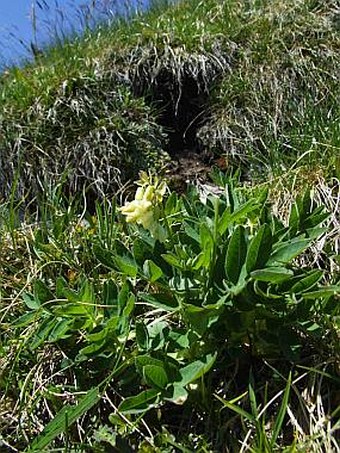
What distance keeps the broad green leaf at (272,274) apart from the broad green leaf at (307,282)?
0.07 m

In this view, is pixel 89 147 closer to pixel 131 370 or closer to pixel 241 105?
pixel 241 105

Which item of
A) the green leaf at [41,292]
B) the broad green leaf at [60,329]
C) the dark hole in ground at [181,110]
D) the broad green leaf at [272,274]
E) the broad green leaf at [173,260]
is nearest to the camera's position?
the broad green leaf at [272,274]

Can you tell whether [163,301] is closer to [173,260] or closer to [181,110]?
[173,260]

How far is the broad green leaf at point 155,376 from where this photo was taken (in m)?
1.28

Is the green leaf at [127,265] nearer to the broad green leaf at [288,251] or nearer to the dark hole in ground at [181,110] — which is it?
the broad green leaf at [288,251]

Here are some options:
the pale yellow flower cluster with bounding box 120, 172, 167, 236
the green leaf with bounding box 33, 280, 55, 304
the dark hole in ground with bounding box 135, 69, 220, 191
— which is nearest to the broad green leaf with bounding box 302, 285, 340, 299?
the pale yellow flower cluster with bounding box 120, 172, 167, 236

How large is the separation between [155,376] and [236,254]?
267 millimetres

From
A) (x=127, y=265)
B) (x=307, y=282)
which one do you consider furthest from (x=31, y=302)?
(x=307, y=282)

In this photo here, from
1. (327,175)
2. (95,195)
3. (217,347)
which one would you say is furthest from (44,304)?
(95,195)

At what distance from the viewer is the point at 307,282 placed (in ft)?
4.31

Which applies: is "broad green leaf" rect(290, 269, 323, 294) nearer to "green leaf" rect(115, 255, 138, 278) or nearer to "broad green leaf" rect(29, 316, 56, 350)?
"green leaf" rect(115, 255, 138, 278)

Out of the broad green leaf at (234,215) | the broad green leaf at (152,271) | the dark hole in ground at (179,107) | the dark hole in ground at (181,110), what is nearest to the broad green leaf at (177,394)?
the broad green leaf at (152,271)

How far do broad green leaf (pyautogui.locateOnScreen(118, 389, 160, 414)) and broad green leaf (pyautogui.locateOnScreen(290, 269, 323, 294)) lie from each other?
0.32 meters

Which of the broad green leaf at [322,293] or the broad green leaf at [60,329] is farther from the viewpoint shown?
the broad green leaf at [60,329]
